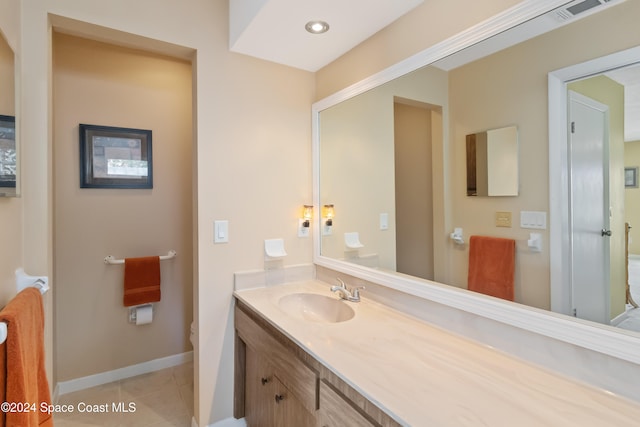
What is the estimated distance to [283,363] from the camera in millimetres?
1327

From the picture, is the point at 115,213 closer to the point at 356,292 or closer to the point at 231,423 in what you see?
the point at 231,423

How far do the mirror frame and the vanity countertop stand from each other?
0.43ft

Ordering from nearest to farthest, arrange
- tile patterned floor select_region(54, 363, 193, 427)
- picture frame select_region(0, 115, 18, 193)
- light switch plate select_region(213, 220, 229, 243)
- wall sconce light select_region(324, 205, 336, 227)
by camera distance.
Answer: picture frame select_region(0, 115, 18, 193) → light switch plate select_region(213, 220, 229, 243) → tile patterned floor select_region(54, 363, 193, 427) → wall sconce light select_region(324, 205, 336, 227)

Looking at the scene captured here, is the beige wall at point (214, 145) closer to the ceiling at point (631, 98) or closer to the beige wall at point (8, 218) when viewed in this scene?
the beige wall at point (8, 218)

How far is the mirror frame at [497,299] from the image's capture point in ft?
2.84

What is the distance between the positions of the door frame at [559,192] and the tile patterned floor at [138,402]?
7.19 feet

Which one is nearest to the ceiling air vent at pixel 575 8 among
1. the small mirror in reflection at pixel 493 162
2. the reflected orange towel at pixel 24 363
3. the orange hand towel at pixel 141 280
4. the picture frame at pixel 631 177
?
the small mirror in reflection at pixel 493 162

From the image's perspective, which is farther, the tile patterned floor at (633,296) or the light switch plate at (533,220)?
the light switch plate at (533,220)

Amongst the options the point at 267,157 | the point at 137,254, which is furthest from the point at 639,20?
the point at 137,254

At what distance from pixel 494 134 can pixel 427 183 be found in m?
0.37

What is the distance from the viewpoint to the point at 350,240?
1938mm

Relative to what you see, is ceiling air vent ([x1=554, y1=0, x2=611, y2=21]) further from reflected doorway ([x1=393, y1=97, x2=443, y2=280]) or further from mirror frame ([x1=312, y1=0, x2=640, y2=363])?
reflected doorway ([x1=393, y1=97, x2=443, y2=280])

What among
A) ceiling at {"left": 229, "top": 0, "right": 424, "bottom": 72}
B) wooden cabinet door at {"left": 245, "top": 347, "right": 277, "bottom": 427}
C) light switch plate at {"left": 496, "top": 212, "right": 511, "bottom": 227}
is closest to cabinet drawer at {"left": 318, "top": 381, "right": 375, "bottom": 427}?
wooden cabinet door at {"left": 245, "top": 347, "right": 277, "bottom": 427}

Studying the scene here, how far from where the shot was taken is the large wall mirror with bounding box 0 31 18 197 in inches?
38.9
